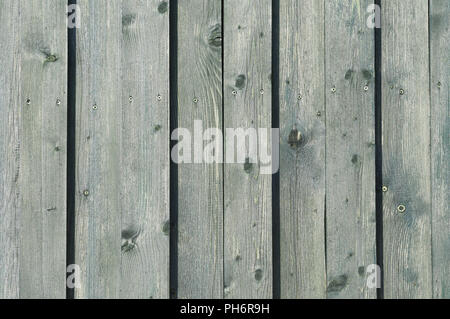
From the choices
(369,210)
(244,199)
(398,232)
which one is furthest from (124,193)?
(398,232)

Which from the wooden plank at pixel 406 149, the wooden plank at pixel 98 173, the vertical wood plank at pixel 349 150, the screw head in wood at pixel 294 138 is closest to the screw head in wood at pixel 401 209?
the wooden plank at pixel 406 149

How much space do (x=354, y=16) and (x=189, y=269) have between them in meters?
1.29

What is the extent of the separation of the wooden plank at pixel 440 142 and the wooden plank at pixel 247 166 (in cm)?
71

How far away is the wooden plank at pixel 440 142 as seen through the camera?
1961mm

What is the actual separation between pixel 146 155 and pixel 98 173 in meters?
0.22

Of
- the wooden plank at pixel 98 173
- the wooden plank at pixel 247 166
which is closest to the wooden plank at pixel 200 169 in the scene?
the wooden plank at pixel 247 166

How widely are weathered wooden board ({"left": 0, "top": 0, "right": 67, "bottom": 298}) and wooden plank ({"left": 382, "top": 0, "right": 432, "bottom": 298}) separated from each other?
4.51ft

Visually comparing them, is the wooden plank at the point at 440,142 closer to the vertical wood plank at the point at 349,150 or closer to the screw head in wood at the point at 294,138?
the vertical wood plank at the point at 349,150

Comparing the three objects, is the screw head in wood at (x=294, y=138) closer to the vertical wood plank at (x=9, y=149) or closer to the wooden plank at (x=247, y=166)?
the wooden plank at (x=247, y=166)

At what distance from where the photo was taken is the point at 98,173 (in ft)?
6.36

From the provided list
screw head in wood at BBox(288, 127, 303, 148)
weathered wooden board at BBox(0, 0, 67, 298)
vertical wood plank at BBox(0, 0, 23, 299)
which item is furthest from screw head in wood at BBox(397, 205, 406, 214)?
vertical wood plank at BBox(0, 0, 23, 299)

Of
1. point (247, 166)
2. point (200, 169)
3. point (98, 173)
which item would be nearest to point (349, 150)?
point (247, 166)

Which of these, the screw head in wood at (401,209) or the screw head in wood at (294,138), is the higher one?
the screw head in wood at (294,138)

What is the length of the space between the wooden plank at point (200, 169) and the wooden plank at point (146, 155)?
0.07 m
